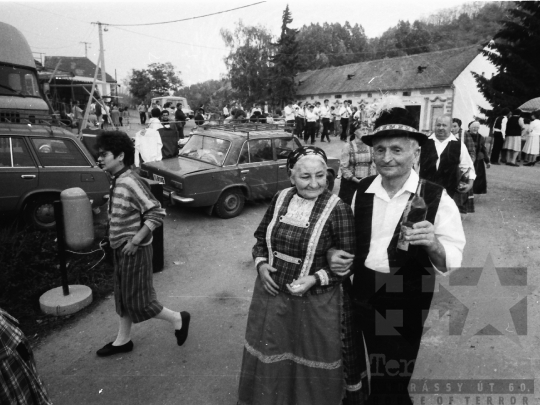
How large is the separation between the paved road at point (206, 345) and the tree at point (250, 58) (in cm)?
4060

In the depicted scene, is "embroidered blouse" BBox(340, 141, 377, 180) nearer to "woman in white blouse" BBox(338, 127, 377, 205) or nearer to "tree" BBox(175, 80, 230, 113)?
"woman in white blouse" BBox(338, 127, 377, 205)

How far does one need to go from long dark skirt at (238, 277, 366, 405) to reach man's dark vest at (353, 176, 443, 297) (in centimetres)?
25

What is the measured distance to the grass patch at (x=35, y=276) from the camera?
13.5ft

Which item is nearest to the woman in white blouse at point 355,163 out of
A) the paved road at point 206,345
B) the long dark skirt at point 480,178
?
the paved road at point 206,345

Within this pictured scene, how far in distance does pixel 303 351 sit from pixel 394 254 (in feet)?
2.60

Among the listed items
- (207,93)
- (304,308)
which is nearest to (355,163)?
(304,308)

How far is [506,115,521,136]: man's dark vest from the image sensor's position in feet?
45.0

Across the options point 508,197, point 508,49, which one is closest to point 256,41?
point 508,49

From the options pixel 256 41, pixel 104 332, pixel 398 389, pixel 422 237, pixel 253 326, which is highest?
pixel 256 41

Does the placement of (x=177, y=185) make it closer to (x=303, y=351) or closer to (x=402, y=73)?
(x=303, y=351)

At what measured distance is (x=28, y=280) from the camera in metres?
4.73

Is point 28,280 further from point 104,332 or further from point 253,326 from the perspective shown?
point 253,326

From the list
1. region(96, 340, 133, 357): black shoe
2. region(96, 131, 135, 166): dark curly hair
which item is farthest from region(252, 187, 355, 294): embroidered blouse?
region(96, 340, 133, 357): black shoe

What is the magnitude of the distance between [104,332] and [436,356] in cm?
304
